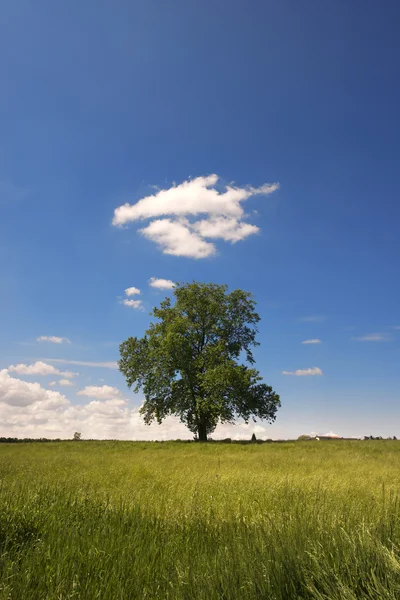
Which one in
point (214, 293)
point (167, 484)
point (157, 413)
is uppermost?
point (214, 293)

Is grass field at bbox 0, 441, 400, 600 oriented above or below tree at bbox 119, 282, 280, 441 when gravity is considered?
below

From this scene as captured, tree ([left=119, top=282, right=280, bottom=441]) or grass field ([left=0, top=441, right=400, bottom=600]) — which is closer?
grass field ([left=0, top=441, right=400, bottom=600])

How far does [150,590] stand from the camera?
3.25 m

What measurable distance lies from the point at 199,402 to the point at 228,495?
29.9 meters

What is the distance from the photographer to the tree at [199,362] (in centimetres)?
3678

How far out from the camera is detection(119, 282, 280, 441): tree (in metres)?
36.8

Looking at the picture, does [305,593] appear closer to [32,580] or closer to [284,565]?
[284,565]

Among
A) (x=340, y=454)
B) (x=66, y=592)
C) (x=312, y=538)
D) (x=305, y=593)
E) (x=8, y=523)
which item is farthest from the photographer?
(x=340, y=454)

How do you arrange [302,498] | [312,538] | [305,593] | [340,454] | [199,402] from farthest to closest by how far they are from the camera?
[199,402] → [340,454] → [302,498] → [312,538] → [305,593]

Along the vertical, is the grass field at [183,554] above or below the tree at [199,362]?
below

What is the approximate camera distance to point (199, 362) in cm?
3778

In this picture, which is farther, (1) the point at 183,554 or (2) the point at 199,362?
(2) the point at 199,362

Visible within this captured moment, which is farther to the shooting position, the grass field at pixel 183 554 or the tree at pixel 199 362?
the tree at pixel 199 362

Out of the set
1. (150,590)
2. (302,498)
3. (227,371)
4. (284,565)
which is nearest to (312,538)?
(284,565)
